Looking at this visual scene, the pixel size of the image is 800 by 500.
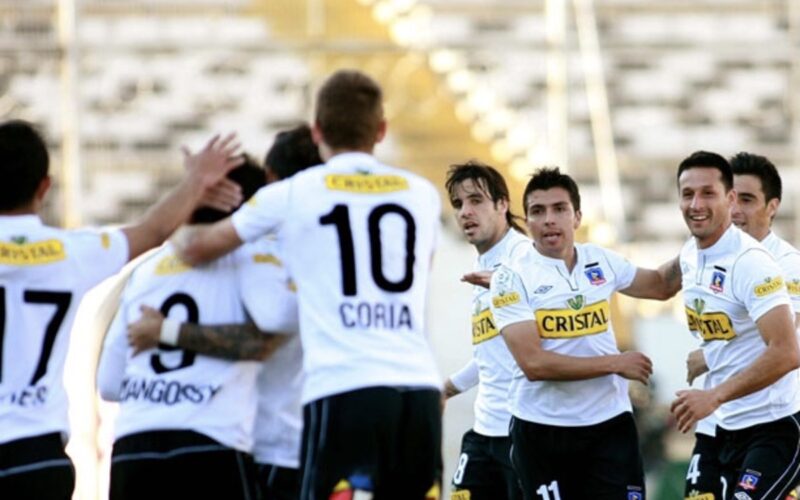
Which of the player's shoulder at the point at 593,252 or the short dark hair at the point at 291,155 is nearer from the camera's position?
the short dark hair at the point at 291,155

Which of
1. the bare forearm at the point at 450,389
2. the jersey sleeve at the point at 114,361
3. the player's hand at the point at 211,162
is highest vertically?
the player's hand at the point at 211,162

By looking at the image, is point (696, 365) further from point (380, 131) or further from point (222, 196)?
point (222, 196)

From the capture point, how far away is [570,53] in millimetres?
21031

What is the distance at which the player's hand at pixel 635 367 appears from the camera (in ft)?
24.7

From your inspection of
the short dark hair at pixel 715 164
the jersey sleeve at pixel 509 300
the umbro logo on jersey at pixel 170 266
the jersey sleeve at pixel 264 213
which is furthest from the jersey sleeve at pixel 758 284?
the umbro logo on jersey at pixel 170 266

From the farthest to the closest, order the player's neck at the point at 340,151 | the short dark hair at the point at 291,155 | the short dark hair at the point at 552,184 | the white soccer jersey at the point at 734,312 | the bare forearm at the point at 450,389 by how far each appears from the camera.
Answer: the bare forearm at the point at 450,389
the short dark hair at the point at 552,184
the white soccer jersey at the point at 734,312
the short dark hair at the point at 291,155
the player's neck at the point at 340,151

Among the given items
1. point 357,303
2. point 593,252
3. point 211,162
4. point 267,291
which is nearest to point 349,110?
point 211,162

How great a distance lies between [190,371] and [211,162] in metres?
0.81

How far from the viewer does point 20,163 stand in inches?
242

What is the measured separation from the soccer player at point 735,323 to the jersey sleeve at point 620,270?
0.27 meters

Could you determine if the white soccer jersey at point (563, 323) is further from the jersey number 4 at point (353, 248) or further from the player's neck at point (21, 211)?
the player's neck at point (21, 211)

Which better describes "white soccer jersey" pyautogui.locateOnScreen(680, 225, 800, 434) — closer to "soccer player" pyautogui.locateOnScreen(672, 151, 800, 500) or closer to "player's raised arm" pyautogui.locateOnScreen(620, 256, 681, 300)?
"soccer player" pyautogui.locateOnScreen(672, 151, 800, 500)

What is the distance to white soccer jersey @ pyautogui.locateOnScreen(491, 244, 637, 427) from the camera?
7.96 m

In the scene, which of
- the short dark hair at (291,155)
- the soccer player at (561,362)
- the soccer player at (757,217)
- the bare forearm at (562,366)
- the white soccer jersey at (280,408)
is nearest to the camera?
the white soccer jersey at (280,408)
